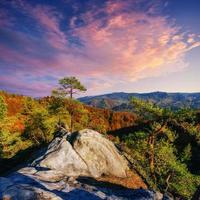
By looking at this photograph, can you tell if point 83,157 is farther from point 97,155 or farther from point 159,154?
point 159,154

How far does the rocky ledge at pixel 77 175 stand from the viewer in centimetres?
1334

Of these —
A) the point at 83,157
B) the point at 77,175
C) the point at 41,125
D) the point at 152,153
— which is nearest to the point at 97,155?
the point at 83,157

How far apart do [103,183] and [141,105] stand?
747cm

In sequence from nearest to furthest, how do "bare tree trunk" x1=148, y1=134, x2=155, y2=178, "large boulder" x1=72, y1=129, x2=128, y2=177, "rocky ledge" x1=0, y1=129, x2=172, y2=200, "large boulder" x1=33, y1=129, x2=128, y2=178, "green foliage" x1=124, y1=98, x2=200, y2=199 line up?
"rocky ledge" x1=0, y1=129, x2=172, y2=200 → "large boulder" x1=33, y1=129, x2=128, y2=178 → "large boulder" x1=72, y1=129, x2=128, y2=177 → "green foliage" x1=124, y1=98, x2=200, y2=199 → "bare tree trunk" x1=148, y1=134, x2=155, y2=178

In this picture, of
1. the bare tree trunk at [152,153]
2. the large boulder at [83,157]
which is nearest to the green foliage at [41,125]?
the large boulder at [83,157]

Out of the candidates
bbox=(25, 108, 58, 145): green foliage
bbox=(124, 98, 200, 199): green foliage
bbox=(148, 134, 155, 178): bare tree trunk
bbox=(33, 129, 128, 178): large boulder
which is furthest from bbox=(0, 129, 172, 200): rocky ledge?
bbox=(25, 108, 58, 145): green foliage

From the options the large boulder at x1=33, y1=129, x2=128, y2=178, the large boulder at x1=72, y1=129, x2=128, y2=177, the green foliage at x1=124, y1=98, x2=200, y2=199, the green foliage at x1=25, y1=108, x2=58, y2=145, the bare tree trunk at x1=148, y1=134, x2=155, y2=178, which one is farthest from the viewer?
the green foliage at x1=25, y1=108, x2=58, y2=145

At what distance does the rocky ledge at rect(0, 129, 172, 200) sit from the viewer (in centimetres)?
1334

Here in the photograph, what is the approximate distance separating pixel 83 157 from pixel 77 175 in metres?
2.03

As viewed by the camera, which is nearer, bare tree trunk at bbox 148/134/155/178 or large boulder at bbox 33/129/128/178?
large boulder at bbox 33/129/128/178

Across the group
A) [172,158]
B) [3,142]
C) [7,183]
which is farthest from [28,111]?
[7,183]

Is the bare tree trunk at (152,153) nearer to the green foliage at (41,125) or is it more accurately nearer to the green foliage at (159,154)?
the green foliage at (159,154)

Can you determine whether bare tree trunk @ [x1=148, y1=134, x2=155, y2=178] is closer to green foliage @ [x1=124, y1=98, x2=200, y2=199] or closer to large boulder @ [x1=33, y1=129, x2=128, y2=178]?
green foliage @ [x1=124, y1=98, x2=200, y2=199]

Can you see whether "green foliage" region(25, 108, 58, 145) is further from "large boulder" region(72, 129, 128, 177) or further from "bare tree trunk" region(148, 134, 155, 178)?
"bare tree trunk" region(148, 134, 155, 178)
